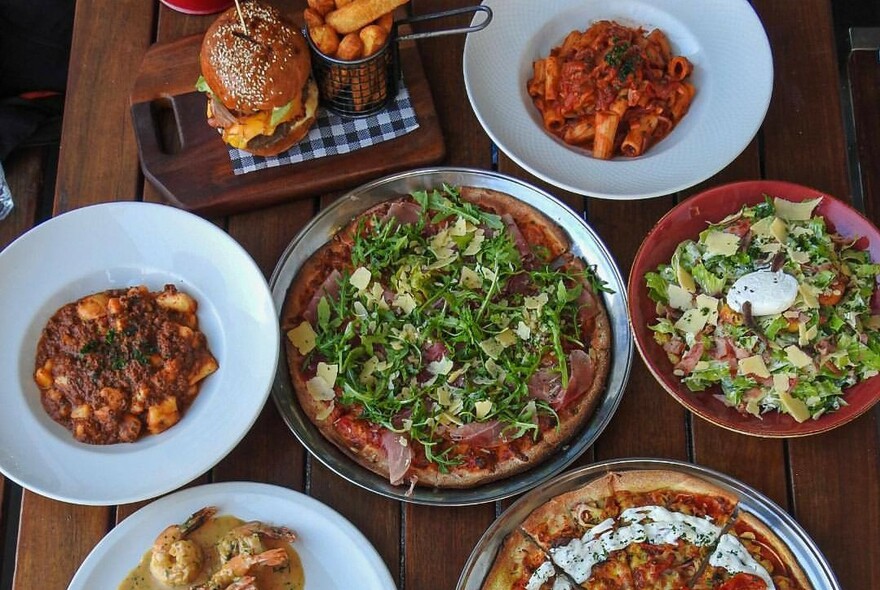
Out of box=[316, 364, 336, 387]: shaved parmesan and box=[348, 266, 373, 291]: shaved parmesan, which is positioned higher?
box=[348, 266, 373, 291]: shaved parmesan

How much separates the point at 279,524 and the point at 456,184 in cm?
114

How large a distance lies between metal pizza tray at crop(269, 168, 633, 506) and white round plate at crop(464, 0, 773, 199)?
142 millimetres

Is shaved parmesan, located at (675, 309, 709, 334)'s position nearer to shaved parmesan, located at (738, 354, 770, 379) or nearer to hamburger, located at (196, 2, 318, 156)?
shaved parmesan, located at (738, 354, 770, 379)

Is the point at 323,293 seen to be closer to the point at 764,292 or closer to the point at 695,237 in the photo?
the point at 695,237

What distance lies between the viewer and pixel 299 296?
259cm

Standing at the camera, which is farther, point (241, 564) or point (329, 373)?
point (329, 373)

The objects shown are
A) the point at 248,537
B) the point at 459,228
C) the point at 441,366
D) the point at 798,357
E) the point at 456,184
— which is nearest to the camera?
the point at 798,357

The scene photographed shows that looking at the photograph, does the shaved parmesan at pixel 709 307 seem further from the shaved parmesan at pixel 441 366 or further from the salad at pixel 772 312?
the shaved parmesan at pixel 441 366

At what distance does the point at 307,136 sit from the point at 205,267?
0.55m

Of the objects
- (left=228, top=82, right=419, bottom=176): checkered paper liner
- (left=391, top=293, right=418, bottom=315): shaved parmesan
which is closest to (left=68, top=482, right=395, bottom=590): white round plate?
(left=391, top=293, right=418, bottom=315): shaved parmesan

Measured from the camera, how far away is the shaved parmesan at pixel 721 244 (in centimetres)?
237

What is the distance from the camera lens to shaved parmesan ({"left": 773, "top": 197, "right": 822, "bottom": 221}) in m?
2.40

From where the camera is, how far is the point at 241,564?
7.68 feet

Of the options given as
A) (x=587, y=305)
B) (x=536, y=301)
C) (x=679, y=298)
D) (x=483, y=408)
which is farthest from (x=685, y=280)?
(x=483, y=408)
